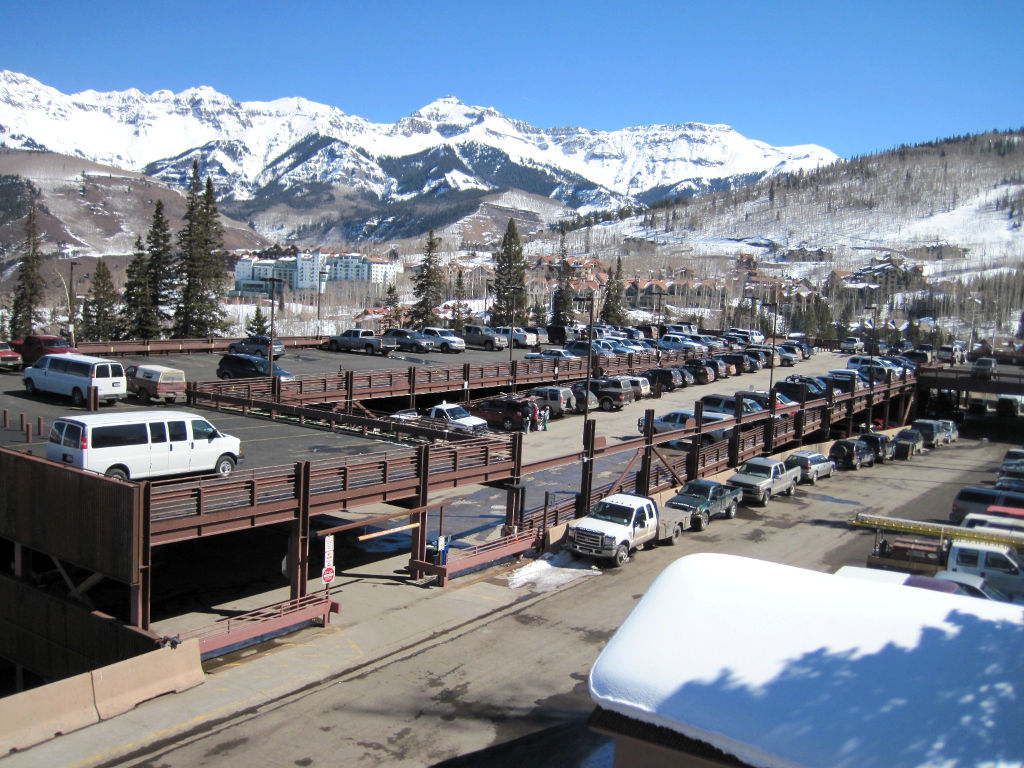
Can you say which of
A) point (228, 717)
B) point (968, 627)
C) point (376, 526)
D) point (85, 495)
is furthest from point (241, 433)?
point (968, 627)

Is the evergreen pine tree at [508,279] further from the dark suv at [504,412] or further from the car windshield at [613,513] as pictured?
the car windshield at [613,513]

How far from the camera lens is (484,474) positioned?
78.4 ft

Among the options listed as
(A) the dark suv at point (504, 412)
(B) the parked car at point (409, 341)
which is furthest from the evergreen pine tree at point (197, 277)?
(A) the dark suv at point (504, 412)

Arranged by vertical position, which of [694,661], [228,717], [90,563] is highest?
[694,661]

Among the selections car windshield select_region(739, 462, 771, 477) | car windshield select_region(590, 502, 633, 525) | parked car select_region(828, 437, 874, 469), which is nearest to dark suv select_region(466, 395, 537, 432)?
car windshield select_region(739, 462, 771, 477)

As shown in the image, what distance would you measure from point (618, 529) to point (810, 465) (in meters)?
16.8

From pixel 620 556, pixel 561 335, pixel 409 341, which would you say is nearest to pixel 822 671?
pixel 620 556

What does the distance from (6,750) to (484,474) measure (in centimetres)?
1372

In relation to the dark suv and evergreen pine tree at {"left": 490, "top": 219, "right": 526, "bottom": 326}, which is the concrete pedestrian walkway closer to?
the dark suv

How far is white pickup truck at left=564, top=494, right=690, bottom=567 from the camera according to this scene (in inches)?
917

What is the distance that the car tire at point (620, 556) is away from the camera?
23266 mm

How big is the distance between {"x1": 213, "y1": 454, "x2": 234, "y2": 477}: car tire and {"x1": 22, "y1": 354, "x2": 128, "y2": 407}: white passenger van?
40.2ft

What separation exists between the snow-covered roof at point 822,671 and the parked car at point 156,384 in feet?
83.8

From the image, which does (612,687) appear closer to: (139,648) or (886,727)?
(886,727)
